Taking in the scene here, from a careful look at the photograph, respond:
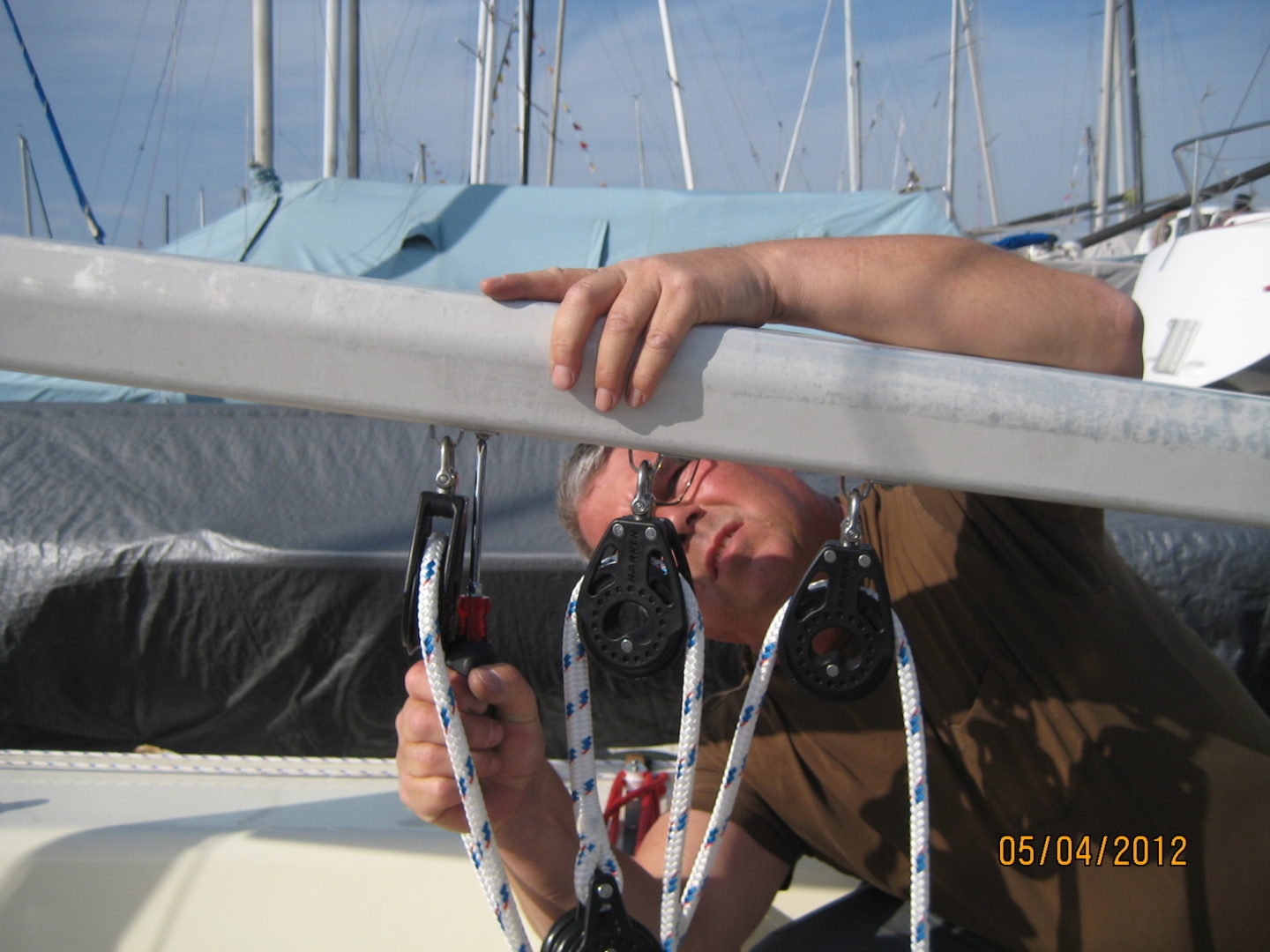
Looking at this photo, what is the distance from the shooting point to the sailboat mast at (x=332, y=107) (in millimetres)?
8258

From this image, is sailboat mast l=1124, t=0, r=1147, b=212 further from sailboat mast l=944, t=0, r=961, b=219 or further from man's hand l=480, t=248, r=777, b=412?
man's hand l=480, t=248, r=777, b=412

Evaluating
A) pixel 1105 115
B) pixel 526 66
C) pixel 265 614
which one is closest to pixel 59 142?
pixel 265 614

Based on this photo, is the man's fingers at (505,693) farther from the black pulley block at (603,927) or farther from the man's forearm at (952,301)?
the man's forearm at (952,301)

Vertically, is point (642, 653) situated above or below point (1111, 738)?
above

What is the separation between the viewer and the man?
92cm

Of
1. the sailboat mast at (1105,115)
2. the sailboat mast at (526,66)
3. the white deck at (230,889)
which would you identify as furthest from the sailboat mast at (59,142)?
the sailboat mast at (1105,115)

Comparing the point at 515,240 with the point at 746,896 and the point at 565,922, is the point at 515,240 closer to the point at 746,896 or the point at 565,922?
the point at 746,896

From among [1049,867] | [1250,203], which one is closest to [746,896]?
[1049,867]

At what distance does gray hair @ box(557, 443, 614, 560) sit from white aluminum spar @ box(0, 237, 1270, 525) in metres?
0.73

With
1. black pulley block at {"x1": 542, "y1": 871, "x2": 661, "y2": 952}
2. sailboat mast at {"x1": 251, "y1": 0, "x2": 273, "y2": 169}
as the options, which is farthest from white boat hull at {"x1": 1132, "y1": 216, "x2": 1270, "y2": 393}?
sailboat mast at {"x1": 251, "y1": 0, "x2": 273, "y2": 169}

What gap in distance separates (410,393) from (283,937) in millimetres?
1093

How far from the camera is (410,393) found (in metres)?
0.65
